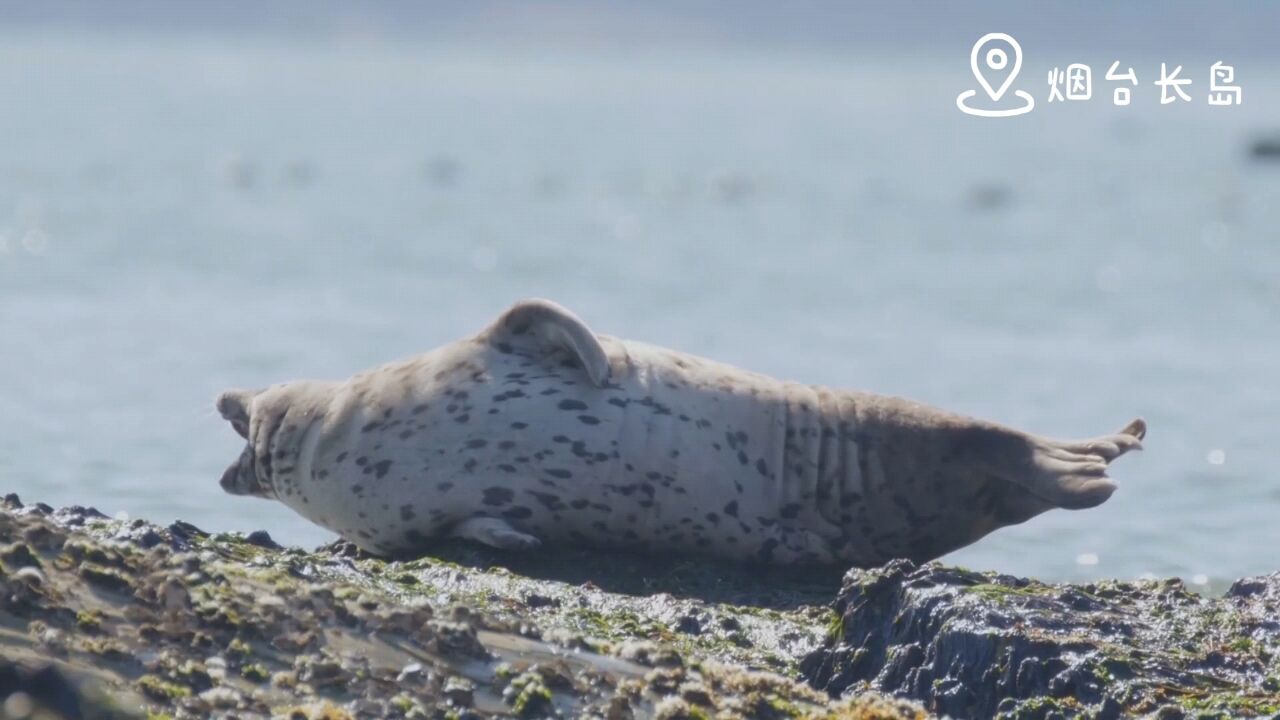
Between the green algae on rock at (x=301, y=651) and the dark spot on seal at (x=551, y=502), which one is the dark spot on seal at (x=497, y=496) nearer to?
the dark spot on seal at (x=551, y=502)

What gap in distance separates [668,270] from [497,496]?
57.0 ft

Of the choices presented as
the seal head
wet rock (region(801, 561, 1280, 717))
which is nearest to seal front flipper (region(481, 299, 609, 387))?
the seal head

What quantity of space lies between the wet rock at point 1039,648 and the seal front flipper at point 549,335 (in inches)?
62.4

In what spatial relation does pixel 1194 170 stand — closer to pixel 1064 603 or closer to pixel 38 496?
pixel 38 496

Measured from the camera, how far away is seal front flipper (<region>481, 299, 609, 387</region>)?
708 centimetres

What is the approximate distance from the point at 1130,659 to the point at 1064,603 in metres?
0.41

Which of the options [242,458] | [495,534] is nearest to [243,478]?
[242,458]

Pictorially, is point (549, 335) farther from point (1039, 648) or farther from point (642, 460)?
point (1039, 648)

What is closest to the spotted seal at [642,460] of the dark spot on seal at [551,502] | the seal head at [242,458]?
the dark spot on seal at [551,502]

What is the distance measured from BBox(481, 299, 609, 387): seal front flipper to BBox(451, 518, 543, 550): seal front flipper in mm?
570

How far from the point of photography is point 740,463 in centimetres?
712

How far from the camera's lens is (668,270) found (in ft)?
79.5

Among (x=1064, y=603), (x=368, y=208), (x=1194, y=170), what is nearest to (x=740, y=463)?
(x=1064, y=603)

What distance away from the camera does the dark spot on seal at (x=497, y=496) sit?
6926 mm
